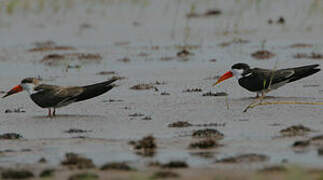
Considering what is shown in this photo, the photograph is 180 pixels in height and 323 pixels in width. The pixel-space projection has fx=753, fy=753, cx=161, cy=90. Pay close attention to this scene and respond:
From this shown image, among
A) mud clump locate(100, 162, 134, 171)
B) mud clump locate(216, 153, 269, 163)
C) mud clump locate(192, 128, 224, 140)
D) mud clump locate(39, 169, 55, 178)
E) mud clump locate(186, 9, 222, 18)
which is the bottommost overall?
mud clump locate(39, 169, 55, 178)

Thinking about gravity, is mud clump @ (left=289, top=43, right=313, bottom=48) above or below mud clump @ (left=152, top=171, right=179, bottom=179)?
above

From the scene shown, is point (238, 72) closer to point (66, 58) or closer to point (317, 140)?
point (317, 140)

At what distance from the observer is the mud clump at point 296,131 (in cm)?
790

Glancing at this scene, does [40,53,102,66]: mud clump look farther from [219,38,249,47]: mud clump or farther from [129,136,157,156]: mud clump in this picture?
[129,136,157,156]: mud clump

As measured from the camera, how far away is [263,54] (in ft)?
49.3

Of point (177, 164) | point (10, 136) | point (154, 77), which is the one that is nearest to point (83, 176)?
point (177, 164)

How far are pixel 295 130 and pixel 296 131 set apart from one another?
23 mm

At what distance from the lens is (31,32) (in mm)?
20812

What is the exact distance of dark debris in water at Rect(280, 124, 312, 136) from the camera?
7.91 m

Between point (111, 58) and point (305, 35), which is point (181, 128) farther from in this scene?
point (305, 35)

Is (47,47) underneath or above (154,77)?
above

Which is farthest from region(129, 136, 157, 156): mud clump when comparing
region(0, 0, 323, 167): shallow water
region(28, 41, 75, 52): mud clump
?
region(28, 41, 75, 52): mud clump

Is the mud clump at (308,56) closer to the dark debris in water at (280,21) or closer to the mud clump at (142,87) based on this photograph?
the mud clump at (142,87)

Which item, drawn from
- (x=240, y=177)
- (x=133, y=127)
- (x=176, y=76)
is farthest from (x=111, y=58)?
(x=240, y=177)
